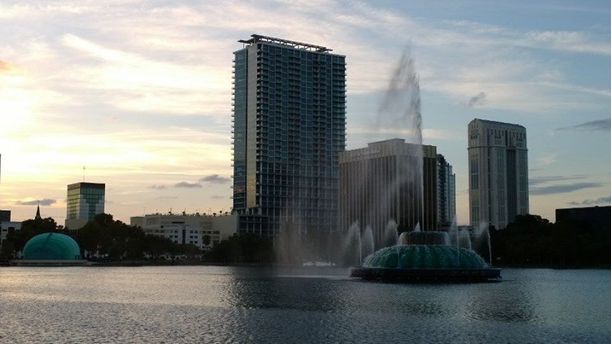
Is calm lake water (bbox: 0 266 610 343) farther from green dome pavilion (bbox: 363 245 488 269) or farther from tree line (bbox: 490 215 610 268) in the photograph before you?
tree line (bbox: 490 215 610 268)

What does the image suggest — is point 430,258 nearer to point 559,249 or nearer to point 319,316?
point 319,316

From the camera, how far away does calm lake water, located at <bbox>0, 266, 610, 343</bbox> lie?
146ft

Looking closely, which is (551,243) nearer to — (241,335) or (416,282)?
(416,282)

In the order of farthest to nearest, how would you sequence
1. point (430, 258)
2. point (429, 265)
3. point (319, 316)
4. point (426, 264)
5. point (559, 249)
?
point (559, 249)
point (430, 258)
point (426, 264)
point (429, 265)
point (319, 316)

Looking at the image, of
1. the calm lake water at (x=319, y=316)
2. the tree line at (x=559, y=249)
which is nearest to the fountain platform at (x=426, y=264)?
the calm lake water at (x=319, y=316)

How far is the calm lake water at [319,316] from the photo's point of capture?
146 ft

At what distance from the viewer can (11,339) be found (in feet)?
148

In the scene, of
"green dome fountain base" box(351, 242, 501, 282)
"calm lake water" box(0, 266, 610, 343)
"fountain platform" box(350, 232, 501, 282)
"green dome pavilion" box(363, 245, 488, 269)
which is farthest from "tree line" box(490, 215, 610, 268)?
"calm lake water" box(0, 266, 610, 343)

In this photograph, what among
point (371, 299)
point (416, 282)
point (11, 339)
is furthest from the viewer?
point (416, 282)

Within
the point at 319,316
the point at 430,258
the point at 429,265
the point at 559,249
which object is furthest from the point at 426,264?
the point at 559,249

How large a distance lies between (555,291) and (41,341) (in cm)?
5778

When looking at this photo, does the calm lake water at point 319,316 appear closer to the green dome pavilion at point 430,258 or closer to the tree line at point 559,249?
the green dome pavilion at point 430,258

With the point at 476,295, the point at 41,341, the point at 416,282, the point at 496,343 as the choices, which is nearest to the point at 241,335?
the point at 41,341

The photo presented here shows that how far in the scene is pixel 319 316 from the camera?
2149 inches
